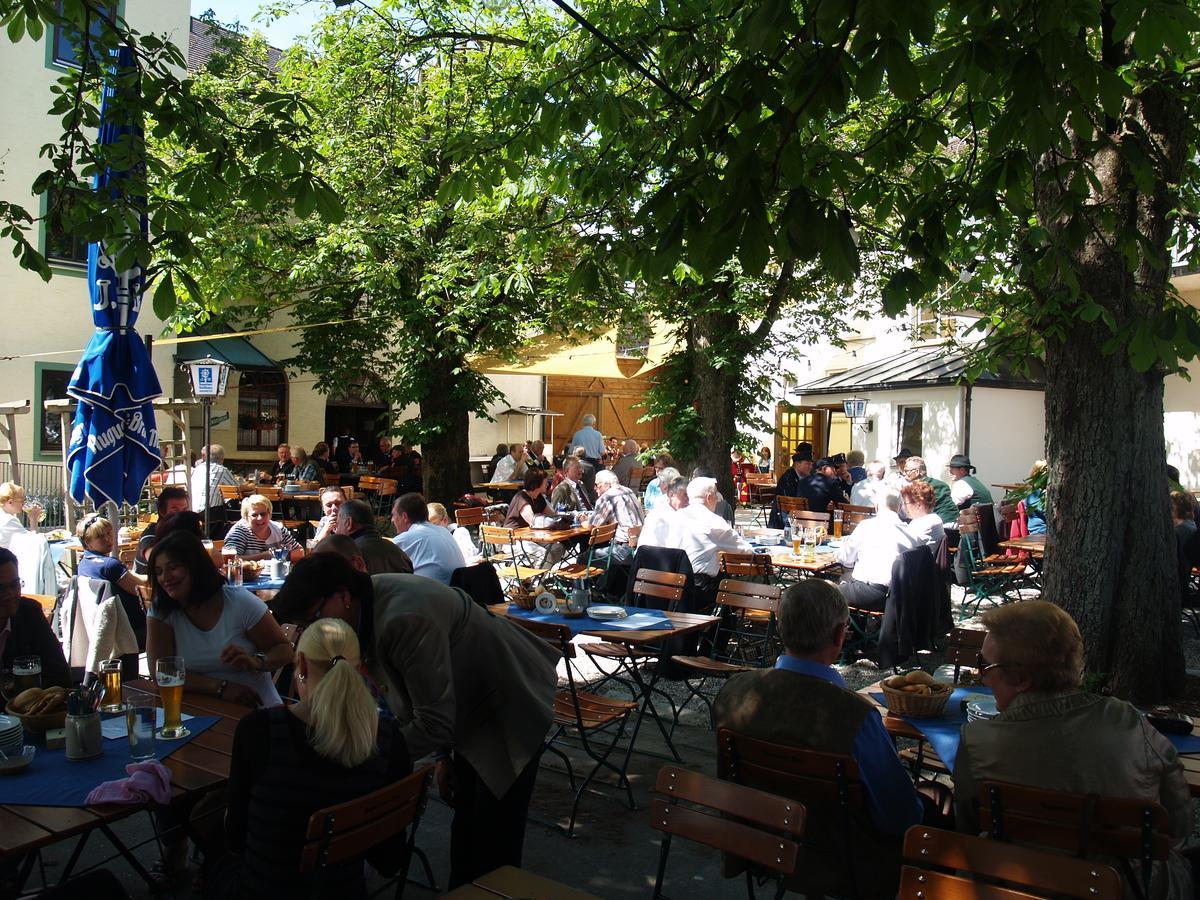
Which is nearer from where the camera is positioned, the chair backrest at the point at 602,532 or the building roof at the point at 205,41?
the chair backrest at the point at 602,532

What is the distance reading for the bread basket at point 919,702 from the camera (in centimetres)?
376

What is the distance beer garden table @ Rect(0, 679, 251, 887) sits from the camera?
2.54m

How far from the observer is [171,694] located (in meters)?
3.37

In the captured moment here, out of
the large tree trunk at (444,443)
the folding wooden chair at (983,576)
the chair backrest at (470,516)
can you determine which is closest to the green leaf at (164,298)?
the chair backrest at (470,516)

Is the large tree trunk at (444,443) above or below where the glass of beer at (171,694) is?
above

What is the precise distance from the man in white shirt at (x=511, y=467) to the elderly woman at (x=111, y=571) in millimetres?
11440

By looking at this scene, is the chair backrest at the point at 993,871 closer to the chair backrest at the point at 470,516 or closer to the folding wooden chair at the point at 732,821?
the folding wooden chair at the point at 732,821

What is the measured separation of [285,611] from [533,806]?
250cm

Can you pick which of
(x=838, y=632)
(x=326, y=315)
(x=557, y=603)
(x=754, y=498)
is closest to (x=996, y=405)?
(x=754, y=498)

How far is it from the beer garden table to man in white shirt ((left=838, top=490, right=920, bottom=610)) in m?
5.13

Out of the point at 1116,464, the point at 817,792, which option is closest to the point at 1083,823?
the point at 817,792

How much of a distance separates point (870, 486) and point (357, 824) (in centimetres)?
1104

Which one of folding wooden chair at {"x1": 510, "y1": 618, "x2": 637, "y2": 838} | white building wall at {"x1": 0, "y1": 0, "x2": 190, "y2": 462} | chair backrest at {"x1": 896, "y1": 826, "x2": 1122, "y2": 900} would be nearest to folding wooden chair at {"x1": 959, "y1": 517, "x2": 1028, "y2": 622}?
folding wooden chair at {"x1": 510, "y1": 618, "x2": 637, "y2": 838}

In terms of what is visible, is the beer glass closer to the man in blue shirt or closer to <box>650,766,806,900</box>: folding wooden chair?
<box>650,766,806,900</box>: folding wooden chair
